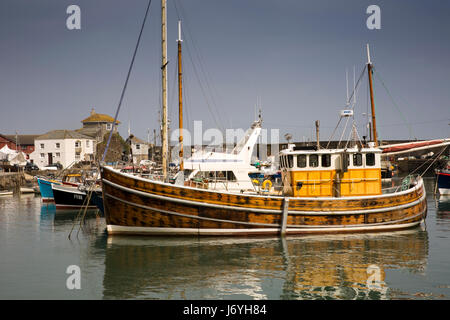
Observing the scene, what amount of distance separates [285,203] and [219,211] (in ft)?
9.69

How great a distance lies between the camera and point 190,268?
14.5 meters

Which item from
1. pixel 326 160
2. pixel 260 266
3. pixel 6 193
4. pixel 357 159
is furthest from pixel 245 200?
pixel 6 193

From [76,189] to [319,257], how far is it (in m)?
24.9

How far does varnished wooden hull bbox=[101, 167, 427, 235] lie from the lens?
59.8 feet

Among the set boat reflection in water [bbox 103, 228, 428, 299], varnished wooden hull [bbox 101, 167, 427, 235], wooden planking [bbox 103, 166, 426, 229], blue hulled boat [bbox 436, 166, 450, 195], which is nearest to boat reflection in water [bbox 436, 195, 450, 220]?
blue hulled boat [bbox 436, 166, 450, 195]

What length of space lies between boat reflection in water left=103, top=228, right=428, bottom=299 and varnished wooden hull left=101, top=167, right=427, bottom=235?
0.51m

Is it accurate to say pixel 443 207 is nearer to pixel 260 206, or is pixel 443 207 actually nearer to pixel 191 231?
pixel 260 206

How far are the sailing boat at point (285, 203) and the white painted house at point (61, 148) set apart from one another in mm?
56466

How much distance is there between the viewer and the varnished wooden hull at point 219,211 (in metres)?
18.2

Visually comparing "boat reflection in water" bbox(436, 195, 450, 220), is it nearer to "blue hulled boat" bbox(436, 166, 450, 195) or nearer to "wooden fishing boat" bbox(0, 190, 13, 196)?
"blue hulled boat" bbox(436, 166, 450, 195)

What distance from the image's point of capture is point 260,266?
14.6 meters

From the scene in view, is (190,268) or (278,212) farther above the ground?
(278,212)
